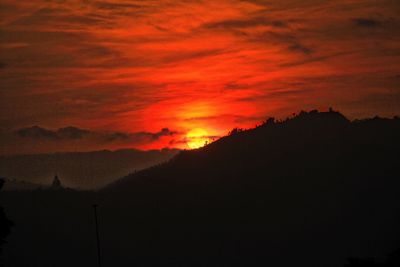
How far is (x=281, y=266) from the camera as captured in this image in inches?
5561

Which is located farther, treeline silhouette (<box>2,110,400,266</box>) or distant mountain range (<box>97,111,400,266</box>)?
treeline silhouette (<box>2,110,400,266</box>)

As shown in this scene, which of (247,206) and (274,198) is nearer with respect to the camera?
(274,198)

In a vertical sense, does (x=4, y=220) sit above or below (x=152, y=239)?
above

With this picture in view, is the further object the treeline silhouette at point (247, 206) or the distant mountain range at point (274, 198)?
the treeline silhouette at point (247, 206)

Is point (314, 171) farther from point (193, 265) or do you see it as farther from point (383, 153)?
point (193, 265)

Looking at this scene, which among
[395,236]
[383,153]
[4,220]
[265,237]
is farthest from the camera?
[383,153]

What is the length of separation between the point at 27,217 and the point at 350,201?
5380 centimetres

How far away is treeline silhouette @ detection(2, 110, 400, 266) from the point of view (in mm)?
147125

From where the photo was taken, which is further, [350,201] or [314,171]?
[314,171]

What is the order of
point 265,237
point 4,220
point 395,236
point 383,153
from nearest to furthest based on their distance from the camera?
point 4,220
point 395,236
point 265,237
point 383,153

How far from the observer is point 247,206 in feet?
536

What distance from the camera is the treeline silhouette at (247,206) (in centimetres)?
14712

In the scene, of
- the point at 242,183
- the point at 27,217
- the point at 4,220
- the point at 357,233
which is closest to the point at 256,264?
the point at 357,233

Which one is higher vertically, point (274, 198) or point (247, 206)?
point (274, 198)
